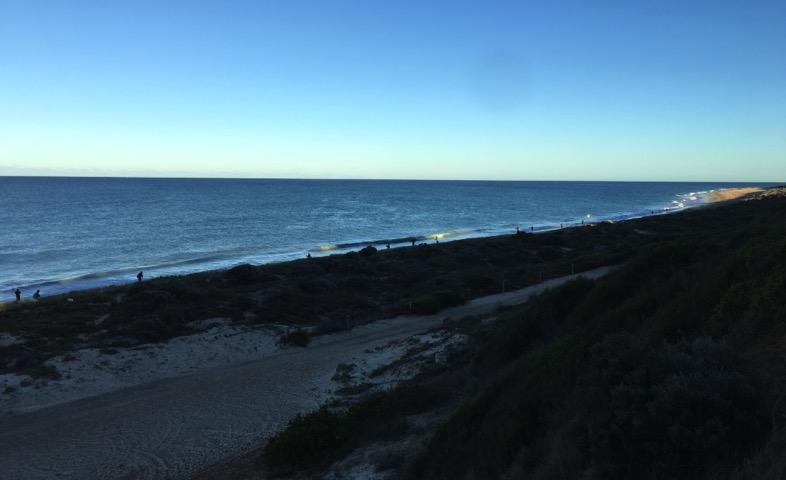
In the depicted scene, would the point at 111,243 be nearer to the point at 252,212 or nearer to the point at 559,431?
the point at 252,212

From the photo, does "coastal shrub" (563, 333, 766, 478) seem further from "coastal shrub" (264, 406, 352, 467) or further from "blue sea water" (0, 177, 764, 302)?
"blue sea water" (0, 177, 764, 302)

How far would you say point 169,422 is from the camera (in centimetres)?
1266

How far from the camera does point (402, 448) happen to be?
8.19 meters

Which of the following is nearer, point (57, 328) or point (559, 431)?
point (559, 431)

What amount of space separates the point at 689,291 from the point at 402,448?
521 cm

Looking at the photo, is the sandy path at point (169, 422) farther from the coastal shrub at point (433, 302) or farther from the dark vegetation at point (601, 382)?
the coastal shrub at point (433, 302)

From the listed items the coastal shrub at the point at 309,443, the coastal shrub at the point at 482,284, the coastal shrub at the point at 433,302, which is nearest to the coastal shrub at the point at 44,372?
the coastal shrub at the point at 309,443

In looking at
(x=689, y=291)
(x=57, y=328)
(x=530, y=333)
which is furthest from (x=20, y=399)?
(x=689, y=291)

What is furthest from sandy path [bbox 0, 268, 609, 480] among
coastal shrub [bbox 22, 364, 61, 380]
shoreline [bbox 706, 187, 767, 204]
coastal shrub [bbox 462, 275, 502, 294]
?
shoreline [bbox 706, 187, 767, 204]

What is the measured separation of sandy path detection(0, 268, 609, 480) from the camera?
34.9 feet

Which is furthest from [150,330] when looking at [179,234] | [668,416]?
[179,234]

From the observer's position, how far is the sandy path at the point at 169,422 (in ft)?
34.9

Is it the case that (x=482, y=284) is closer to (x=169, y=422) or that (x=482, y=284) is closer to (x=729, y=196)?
(x=169, y=422)

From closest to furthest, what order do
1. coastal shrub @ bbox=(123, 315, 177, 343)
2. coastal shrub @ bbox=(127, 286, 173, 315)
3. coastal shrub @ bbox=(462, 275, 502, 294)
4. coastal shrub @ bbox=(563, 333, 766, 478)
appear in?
coastal shrub @ bbox=(563, 333, 766, 478), coastal shrub @ bbox=(123, 315, 177, 343), coastal shrub @ bbox=(127, 286, 173, 315), coastal shrub @ bbox=(462, 275, 502, 294)
